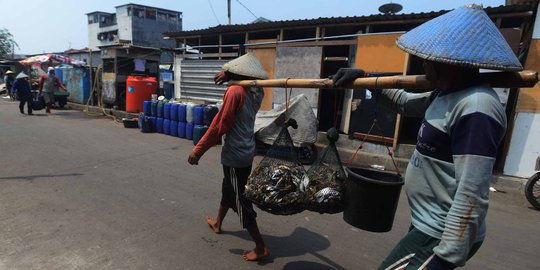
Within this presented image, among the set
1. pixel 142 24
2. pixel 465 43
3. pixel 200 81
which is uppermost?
pixel 142 24

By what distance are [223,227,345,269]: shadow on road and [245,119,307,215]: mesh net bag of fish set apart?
3.21 feet

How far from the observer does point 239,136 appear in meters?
3.31

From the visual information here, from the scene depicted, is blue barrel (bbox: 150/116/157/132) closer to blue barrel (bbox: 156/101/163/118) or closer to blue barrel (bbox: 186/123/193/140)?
blue barrel (bbox: 156/101/163/118)

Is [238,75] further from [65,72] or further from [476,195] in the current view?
[65,72]

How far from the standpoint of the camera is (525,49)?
6238mm

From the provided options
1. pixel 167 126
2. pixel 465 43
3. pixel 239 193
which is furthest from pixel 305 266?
pixel 167 126

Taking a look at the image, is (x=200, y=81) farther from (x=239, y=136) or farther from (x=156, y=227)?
(x=239, y=136)

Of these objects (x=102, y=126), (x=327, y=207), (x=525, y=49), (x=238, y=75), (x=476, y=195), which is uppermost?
(x=525, y=49)

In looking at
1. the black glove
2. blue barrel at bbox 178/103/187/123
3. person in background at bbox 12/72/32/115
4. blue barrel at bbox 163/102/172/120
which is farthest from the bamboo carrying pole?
person in background at bbox 12/72/32/115

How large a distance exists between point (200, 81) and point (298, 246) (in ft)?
30.1

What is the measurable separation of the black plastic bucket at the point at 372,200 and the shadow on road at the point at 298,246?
1.09 meters

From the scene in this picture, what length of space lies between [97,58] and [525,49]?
1528 inches

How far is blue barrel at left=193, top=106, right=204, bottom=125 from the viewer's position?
9.51m

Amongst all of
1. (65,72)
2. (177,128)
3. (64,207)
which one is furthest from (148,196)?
(65,72)
